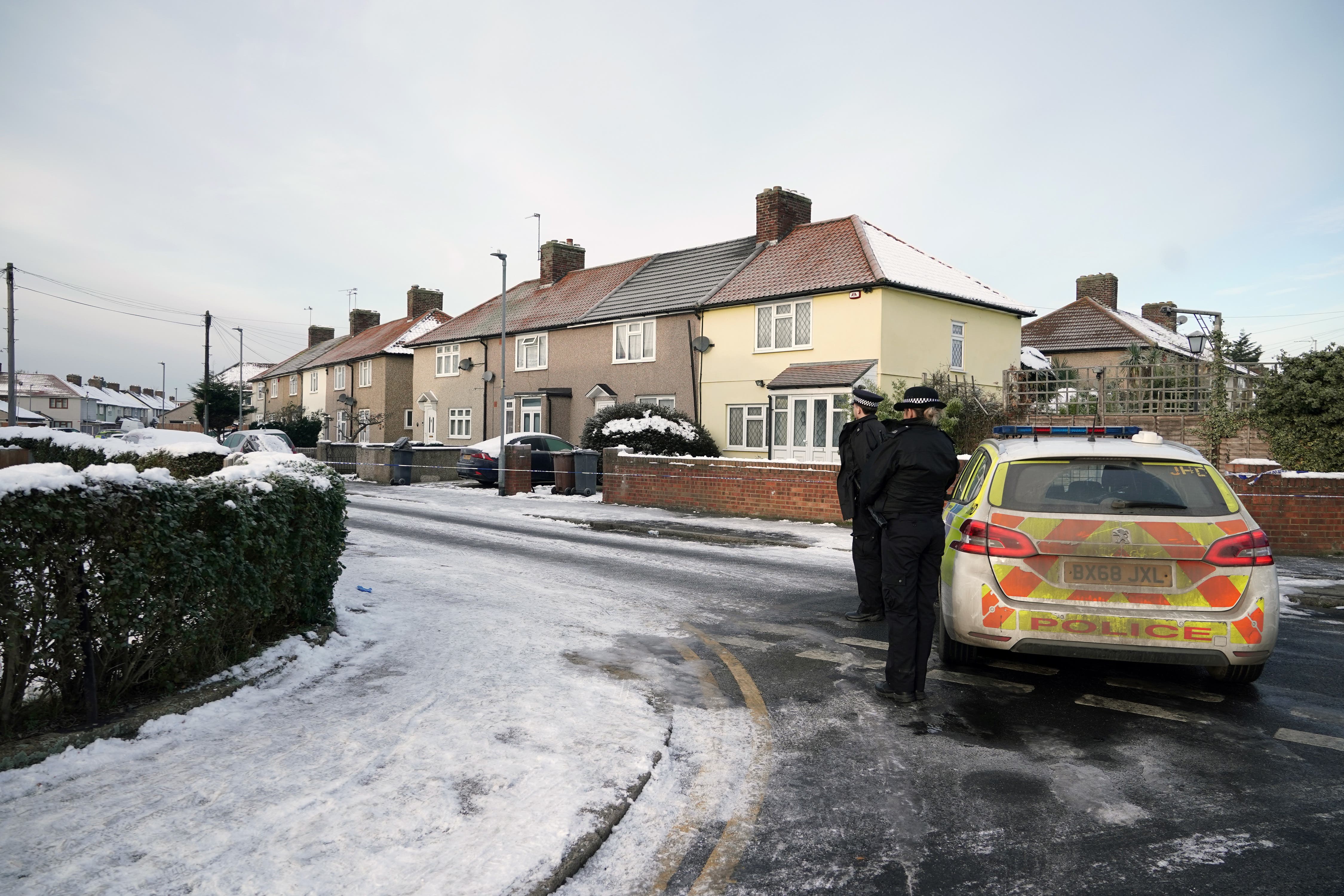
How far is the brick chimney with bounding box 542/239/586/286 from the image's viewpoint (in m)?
37.6

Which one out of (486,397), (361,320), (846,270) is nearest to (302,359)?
(361,320)

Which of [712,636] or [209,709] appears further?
[712,636]

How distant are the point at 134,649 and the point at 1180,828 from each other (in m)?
4.94

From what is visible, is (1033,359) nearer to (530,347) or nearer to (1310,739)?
(530,347)

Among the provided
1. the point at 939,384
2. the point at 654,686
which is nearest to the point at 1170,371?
the point at 939,384

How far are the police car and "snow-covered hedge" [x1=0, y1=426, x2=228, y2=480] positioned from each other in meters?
6.61

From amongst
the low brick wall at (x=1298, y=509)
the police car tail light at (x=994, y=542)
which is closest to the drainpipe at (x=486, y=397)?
the low brick wall at (x=1298, y=509)

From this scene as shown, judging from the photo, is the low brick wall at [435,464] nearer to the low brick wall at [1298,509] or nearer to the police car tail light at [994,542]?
the low brick wall at [1298,509]

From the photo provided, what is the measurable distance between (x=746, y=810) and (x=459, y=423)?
3635 centimetres

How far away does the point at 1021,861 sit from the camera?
330cm

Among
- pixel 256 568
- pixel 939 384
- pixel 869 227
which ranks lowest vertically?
pixel 256 568

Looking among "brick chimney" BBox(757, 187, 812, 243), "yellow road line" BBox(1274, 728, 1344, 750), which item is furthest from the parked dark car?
"yellow road line" BBox(1274, 728, 1344, 750)

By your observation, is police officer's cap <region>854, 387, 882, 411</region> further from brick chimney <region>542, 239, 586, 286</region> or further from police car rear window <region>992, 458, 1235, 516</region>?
brick chimney <region>542, 239, 586, 286</region>

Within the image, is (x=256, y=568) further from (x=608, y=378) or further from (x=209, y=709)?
(x=608, y=378)
